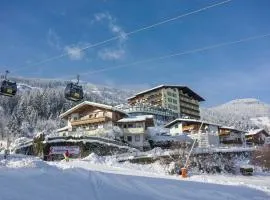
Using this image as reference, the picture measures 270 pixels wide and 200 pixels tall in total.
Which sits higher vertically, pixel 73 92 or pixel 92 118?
pixel 92 118

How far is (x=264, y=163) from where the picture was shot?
61281mm

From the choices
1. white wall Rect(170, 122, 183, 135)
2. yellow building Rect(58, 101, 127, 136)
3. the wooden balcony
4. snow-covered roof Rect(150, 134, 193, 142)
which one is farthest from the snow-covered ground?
white wall Rect(170, 122, 183, 135)

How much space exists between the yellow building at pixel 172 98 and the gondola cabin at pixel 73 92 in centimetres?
10129

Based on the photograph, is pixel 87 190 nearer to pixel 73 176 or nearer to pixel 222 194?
pixel 73 176

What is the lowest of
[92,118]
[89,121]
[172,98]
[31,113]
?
[89,121]

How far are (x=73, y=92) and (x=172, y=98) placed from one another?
10772 centimetres

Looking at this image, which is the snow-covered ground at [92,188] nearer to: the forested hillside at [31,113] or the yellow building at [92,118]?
the yellow building at [92,118]

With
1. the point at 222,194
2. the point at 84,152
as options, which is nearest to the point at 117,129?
the point at 84,152

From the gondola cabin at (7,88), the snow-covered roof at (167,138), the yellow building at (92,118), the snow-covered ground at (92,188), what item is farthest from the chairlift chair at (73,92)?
the snow-covered roof at (167,138)

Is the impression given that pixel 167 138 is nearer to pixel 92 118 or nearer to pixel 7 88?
pixel 92 118

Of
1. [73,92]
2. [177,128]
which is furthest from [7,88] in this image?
[177,128]

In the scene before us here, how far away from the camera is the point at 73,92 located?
2917 cm

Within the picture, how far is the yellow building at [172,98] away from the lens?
441ft

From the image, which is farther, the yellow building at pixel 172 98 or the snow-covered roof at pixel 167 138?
the yellow building at pixel 172 98
